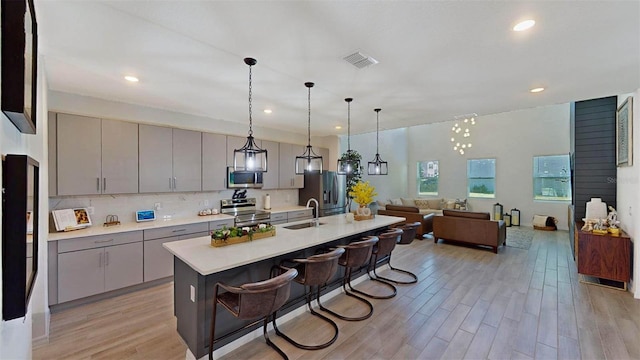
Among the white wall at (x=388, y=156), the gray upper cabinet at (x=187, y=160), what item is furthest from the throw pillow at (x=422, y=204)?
the gray upper cabinet at (x=187, y=160)

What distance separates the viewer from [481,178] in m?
9.17

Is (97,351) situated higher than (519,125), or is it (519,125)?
(519,125)

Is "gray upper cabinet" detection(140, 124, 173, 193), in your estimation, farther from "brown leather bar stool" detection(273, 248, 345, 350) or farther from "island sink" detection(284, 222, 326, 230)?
"brown leather bar stool" detection(273, 248, 345, 350)

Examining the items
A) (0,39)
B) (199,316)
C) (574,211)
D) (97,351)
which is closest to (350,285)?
(199,316)

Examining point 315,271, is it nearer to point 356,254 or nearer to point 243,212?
point 356,254

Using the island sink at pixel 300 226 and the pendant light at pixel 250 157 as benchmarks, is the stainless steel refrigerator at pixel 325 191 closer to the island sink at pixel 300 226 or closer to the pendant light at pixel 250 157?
the island sink at pixel 300 226

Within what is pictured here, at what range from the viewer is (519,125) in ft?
27.7

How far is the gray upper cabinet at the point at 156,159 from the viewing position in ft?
12.9

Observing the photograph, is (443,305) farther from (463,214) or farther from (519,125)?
(519,125)

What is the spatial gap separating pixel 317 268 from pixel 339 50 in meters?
1.97

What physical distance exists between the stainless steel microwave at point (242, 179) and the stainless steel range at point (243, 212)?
36cm

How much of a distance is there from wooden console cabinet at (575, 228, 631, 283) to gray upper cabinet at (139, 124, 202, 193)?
19.2 ft

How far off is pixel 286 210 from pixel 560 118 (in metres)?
8.29

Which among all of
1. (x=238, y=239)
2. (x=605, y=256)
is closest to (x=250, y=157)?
(x=238, y=239)
